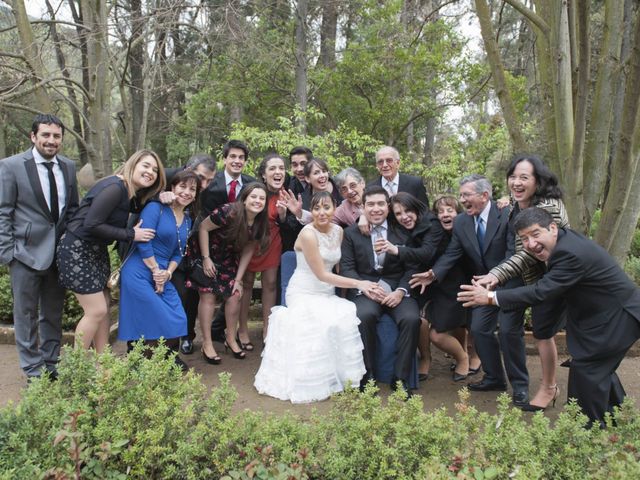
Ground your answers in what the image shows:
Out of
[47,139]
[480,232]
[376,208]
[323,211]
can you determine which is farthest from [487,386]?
[47,139]

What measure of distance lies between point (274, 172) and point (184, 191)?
100cm

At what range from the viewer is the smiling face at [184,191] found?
4516 mm

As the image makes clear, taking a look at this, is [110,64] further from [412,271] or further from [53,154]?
[412,271]

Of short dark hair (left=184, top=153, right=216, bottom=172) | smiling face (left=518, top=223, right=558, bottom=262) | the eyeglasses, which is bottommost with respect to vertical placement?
smiling face (left=518, top=223, right=558, bottom=262)

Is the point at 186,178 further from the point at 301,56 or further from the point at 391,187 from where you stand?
the point at 301,56

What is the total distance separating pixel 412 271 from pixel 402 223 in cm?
45

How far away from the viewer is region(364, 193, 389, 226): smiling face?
4.64 meters

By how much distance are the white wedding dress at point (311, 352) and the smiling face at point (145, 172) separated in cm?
147

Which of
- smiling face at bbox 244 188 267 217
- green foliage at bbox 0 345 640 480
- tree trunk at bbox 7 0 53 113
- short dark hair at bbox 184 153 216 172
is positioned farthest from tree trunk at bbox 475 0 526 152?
tree trunk at bbox 7 0 53 113

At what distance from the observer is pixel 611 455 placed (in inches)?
95.2

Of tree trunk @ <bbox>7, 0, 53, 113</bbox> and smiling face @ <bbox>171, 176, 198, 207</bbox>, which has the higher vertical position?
tree trunk @ <bbox>7, 0, 53, 113</bbox>

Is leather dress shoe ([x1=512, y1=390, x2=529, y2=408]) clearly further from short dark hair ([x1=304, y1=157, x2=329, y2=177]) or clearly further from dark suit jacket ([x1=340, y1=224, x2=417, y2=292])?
short dark hair ([x1=304, y1=157, x2=329, y2=177])

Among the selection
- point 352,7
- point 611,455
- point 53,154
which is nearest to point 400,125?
point 352,7

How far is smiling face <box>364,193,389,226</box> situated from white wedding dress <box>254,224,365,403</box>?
523mm
